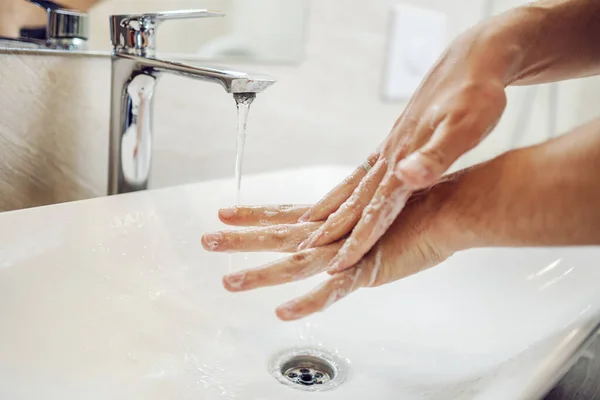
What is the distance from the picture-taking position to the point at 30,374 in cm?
45

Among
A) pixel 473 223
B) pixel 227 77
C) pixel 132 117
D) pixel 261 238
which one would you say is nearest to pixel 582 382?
pixel 473 223

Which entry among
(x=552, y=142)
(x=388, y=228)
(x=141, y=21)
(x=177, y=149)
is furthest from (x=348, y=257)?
(x=177, y=149)

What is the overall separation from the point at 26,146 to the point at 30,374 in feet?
0.93

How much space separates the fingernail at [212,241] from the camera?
49 centimetres

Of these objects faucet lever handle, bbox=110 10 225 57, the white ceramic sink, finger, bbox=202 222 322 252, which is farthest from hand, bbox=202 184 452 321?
faucet lever handle, bbox=110 10 225 57

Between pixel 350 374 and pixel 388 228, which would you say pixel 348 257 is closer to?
pixel 388 228

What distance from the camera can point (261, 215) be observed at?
556mm

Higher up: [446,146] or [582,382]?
[446,146]

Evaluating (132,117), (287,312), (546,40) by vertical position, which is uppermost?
(546,40)

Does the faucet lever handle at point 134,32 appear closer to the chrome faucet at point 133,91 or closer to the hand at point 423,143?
the chrome faucet at point 133,91

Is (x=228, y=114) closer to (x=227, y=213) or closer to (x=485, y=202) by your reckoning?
(x=227, y=213)

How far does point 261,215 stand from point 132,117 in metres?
0.20

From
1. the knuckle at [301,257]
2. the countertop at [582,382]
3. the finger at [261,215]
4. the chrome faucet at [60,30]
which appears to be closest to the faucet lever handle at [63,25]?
the chrome faucet at [60,30]

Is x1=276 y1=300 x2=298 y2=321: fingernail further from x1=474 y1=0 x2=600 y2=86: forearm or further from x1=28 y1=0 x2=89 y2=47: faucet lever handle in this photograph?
x1=28 y1=0 x2=89 y2=47: faucet lever handle
